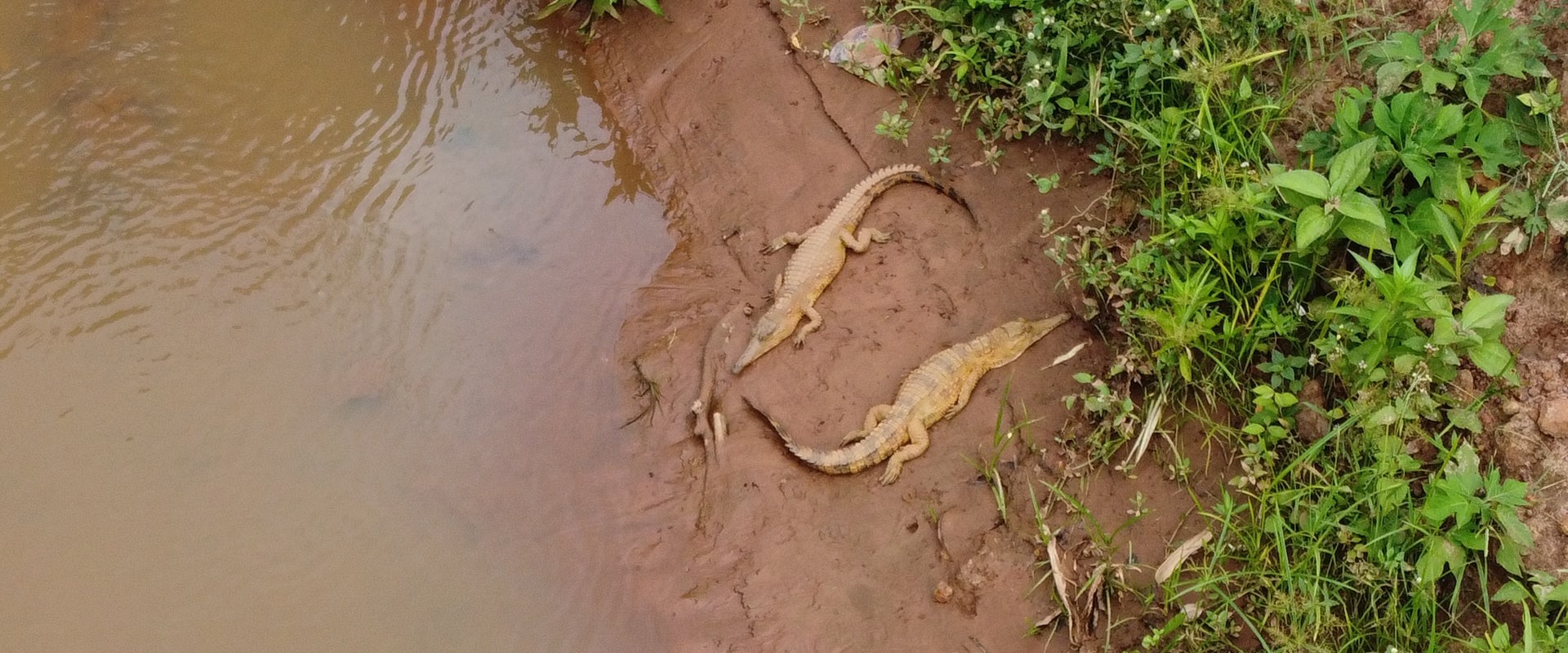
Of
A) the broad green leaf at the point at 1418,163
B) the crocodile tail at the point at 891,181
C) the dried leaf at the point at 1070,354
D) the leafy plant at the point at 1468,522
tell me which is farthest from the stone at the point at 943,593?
the broad green leaf at the point at 1418,163

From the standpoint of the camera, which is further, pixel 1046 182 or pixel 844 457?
pixel 1046 182

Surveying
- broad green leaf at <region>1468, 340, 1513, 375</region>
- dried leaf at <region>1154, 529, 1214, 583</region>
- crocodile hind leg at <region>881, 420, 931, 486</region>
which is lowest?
dried leaf at <region>1154, 529, 1214, 583</region>

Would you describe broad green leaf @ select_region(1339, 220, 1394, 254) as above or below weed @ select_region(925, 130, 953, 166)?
above

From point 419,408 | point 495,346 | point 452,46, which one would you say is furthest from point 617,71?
point 419,408

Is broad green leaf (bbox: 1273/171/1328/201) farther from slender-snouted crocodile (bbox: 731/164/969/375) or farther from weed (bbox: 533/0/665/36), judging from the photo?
weed (bbox: 533/0/665/36)

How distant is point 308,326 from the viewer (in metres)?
5.25

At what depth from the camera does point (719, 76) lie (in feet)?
20.1

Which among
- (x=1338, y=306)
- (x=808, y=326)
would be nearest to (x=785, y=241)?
(x=808, y=326)

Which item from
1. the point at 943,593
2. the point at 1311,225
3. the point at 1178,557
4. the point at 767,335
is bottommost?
the point at 943,593

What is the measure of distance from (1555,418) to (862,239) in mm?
3190

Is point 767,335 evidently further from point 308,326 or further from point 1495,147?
point 1495,147

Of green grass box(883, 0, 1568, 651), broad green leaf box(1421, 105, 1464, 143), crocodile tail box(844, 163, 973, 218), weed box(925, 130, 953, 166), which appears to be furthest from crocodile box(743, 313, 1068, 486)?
broad green leaf box(1421, 105, 1464, 143)

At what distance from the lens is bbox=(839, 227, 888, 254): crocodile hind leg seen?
5.29 meters

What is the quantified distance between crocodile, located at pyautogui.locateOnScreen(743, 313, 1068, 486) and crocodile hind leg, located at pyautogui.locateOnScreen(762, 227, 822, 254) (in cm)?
110
